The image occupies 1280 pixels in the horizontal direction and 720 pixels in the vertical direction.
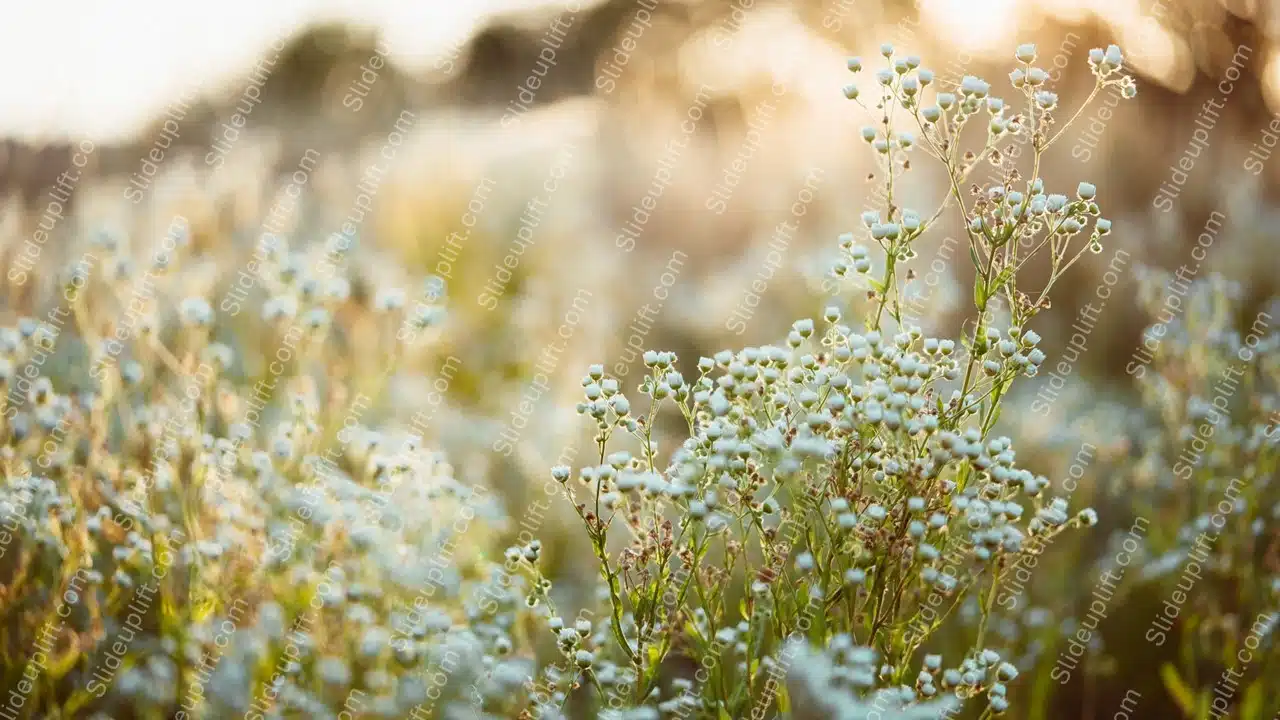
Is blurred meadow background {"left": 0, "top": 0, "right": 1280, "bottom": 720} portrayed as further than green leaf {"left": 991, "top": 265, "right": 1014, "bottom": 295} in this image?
Yes

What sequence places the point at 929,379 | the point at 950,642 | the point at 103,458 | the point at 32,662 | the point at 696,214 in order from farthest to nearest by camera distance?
the point at 696,214, the point at 950,642, the point at 103,458, the point at 32,662, the point at 929,379

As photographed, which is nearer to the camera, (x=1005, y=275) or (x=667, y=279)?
(x=1005, y=275)

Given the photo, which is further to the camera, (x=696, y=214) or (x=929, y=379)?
(x=696, y=214)

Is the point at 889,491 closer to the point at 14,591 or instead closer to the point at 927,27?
→ the point at 14,591

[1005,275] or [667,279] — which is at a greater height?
[667,279]

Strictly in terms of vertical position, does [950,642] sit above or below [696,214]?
below

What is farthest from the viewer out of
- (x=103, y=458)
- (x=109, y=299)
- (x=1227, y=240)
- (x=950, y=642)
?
(x=1227, y=240)

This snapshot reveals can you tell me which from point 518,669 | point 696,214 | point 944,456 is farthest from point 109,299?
point 696,214

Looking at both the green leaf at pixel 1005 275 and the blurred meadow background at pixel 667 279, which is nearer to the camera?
the green leaf at pixel 1005 275
